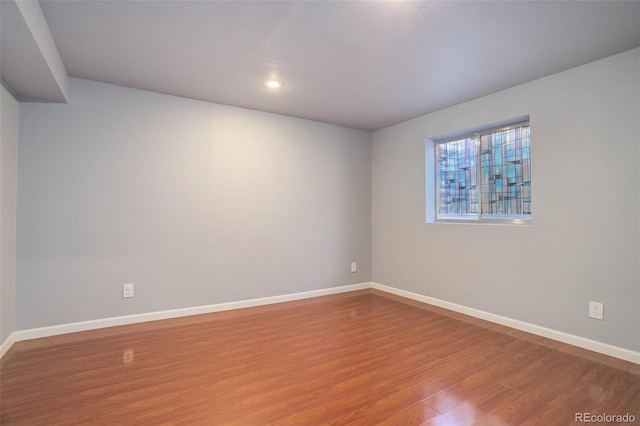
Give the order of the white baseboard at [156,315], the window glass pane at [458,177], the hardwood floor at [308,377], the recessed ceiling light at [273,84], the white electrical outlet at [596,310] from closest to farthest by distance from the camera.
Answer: the hardwood floor at [308,377] < the white electrical outlet at [596,310] < the white baseboard at [156,315] < the recessed ceiling light at [273,84] < the window glass pane at [458,177]

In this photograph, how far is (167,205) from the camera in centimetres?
333

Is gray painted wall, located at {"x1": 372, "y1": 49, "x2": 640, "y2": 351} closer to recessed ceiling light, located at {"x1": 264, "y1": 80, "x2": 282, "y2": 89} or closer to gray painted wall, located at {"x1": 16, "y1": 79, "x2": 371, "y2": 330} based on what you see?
gray painted wall, located at {"x1": 16, "y1": 79, "x2": 371, "y2": 330}

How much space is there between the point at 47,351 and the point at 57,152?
5.51 feet

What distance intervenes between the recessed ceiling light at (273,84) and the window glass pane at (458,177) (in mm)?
2171

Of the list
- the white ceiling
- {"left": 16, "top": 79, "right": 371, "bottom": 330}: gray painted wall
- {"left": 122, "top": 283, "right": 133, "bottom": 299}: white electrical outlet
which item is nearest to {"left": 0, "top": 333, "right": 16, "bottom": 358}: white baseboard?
{"left": 16, "top": 79, "right": 371, "bottom": 330}: gray painted wall

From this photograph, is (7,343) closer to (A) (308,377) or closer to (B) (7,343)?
(B) (7,343)

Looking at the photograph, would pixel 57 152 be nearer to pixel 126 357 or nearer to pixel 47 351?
pixel 47 351

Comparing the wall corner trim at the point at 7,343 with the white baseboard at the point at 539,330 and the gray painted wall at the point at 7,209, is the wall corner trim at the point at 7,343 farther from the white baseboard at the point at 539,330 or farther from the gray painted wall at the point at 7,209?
the white baseboard at the point at 539,330

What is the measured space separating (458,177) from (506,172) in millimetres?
602

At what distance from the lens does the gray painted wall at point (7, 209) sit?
95.5 inches

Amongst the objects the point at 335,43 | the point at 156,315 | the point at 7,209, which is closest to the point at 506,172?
the point at 335,43

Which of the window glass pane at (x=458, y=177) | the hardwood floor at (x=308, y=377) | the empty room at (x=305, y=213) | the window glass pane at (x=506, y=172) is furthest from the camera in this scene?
the window glass pane at (x=458, y=177)


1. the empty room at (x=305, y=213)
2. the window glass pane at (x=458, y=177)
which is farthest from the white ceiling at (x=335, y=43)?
the window glass pane at (x=458, y=177)

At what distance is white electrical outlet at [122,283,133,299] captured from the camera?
3.11 m
